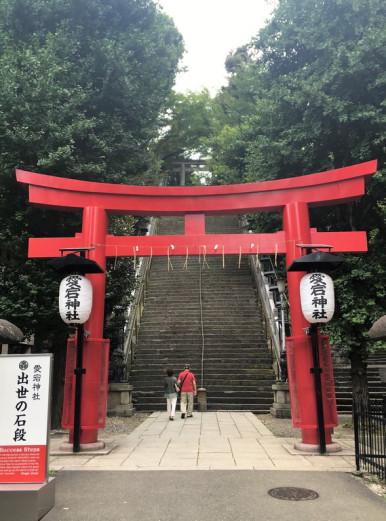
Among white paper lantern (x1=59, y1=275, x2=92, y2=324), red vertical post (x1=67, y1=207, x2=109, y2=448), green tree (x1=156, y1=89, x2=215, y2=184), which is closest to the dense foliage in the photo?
red vertical post (x1=67, y1=207, x2=109, y2=448)

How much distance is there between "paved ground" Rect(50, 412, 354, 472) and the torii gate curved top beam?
4.72 meters

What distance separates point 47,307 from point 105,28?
26.2 feet

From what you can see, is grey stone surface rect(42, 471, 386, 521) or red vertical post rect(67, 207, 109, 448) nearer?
grey stone surface rect(42, 471, 386, 521)

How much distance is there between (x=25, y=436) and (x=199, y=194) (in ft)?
19.6

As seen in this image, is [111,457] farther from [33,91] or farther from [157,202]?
[33,91]

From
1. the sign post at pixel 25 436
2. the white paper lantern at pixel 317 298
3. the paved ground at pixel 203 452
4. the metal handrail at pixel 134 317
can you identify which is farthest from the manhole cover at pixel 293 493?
the metal handrail at pixel 134 317

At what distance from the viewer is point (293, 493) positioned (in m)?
5.62

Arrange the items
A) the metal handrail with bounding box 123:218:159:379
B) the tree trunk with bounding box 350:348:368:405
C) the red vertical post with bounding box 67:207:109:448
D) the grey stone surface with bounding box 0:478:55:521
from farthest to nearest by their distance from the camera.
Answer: the metal handrail with bounding box 123:218:159:379
the tree trunk with bounding box 350:348:368:405
the red vertical post with bounding box 67:207:109:448
the grey stone surface with bounding box 0:478:55:521

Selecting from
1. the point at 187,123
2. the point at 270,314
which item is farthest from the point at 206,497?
the point at 187,123

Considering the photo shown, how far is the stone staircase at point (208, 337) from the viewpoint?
576 inches

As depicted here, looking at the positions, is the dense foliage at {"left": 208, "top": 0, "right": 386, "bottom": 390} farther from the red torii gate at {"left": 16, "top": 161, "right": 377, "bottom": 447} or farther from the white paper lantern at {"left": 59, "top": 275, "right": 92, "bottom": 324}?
the white paper lantern at {"left": 59, "top": 275, "right": 92, "bottom": 324}

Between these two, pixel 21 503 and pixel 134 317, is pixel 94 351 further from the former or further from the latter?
pixel 134 317

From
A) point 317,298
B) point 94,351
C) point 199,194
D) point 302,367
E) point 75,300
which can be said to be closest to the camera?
point 317,298

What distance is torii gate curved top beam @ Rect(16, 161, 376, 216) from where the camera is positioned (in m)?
8.81
